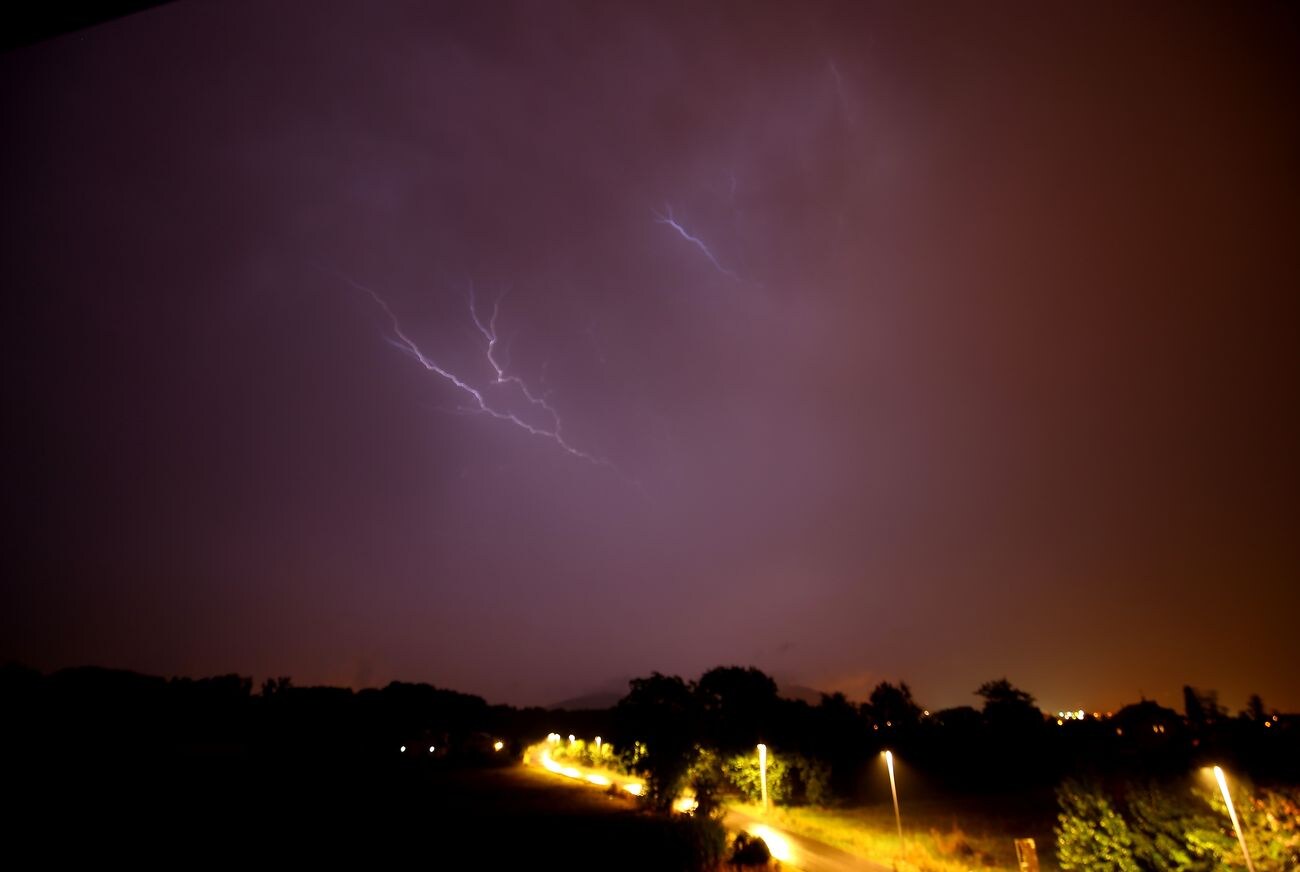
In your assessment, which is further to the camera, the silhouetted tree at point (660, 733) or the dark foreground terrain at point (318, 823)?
the silhouetted tree at point (660, 733)

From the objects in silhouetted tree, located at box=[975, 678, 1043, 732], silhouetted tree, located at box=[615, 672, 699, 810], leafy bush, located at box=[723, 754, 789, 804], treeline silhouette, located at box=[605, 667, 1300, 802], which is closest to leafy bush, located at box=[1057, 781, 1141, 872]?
treeline silhouette, located at box=[605, 667, 1300, 802]

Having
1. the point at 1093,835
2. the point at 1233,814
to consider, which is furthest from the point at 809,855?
the point at 1233,814

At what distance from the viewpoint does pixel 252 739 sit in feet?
205

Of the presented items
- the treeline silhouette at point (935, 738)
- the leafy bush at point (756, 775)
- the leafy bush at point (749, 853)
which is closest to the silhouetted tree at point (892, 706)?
the treeline silhouette at point (935, 738)

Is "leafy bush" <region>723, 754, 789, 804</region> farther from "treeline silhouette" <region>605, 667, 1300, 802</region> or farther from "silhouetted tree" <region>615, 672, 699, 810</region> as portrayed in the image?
"silhouetted tree" <region>615, 672, 699, 810</region>

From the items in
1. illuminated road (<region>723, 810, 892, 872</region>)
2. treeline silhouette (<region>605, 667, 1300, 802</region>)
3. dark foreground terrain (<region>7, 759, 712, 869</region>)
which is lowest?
dark foreground terrain (<region>7, 759, 712, 869</region>)

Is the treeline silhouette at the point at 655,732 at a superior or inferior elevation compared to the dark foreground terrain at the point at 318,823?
superior

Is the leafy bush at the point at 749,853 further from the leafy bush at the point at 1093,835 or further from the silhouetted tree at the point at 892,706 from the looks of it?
the silhouetted tree at the point at 892,706

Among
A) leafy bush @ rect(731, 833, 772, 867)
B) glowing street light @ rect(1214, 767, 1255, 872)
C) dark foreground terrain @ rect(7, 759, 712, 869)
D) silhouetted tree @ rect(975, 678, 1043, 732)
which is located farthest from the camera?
silhouetted tree @ rect(975, 678, 1043, 732)

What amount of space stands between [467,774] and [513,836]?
1181 inches

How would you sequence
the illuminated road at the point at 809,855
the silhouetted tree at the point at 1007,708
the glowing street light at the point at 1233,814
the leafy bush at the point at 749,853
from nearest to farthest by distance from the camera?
the glowing street light at the point at 1233,814 → the leafy bush at the point at 749,853 → the illuminated road at the point at 809,855 → the silhouetted tree at the point at 1007,708

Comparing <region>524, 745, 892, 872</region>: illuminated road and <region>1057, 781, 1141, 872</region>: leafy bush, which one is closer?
<region>1057, 781, 1141, 872</region>: leafy bush

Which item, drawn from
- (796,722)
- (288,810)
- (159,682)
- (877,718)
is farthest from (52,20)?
(159,682)

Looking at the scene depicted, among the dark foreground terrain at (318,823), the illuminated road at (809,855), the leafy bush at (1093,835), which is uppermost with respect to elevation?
the leafy bush at (1093,835)
